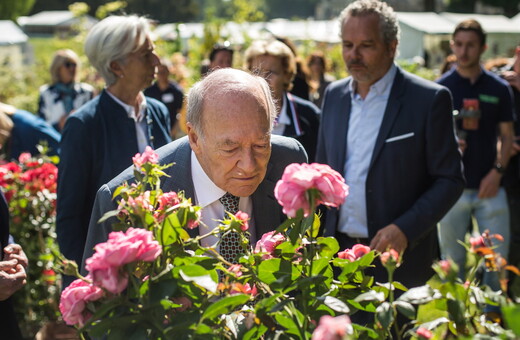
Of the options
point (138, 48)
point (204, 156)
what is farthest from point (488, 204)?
point (204, 156)

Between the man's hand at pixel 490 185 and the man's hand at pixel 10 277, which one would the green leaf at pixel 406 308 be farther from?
the man's hand at pixel 490 185

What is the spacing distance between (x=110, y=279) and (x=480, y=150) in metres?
4.22

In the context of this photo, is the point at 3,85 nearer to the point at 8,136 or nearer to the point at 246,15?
the point at 246,15

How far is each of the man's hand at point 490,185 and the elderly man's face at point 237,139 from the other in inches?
127

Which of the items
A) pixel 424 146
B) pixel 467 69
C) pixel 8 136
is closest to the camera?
pixel 424 146

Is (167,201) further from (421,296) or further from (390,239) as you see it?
(390,239)

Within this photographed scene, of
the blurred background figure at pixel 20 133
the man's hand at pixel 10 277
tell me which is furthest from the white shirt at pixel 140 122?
the blurred background figure at pixel 20 133

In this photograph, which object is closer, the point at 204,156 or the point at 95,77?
the point at 204,156

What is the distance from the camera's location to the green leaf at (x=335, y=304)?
1398 millimetres

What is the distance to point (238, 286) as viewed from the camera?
4.60 feet

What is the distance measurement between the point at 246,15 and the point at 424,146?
12202 mm

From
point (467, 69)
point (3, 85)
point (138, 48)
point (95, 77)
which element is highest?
point (138, 48)

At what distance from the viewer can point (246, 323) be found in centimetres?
137

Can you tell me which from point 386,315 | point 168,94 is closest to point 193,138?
point 386,315
